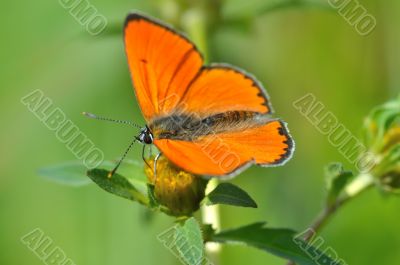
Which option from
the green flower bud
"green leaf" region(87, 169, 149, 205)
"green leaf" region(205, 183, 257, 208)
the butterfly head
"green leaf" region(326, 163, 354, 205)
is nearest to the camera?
"green leaf" region(205, 183, 257, 208)

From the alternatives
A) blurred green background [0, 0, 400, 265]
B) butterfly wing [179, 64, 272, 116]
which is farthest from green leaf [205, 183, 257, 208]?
blurred green background [0, 0, 400, 265]

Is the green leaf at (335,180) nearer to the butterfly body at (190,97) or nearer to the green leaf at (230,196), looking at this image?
the butterfly body at (190,97)

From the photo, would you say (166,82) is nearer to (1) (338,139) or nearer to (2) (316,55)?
(1) (338,139)

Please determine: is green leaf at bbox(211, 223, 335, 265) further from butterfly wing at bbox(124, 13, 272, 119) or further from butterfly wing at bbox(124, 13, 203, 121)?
butterfly wing at bbox(124, 13, 203, 121)

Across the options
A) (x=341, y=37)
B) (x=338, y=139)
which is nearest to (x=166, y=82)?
(x=338, y=139)

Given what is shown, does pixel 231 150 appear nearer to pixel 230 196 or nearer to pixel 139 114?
pixel 230 196

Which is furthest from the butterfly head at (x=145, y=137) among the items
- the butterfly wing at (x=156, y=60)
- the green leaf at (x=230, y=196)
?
the green leaf at (x=230, y=196)
